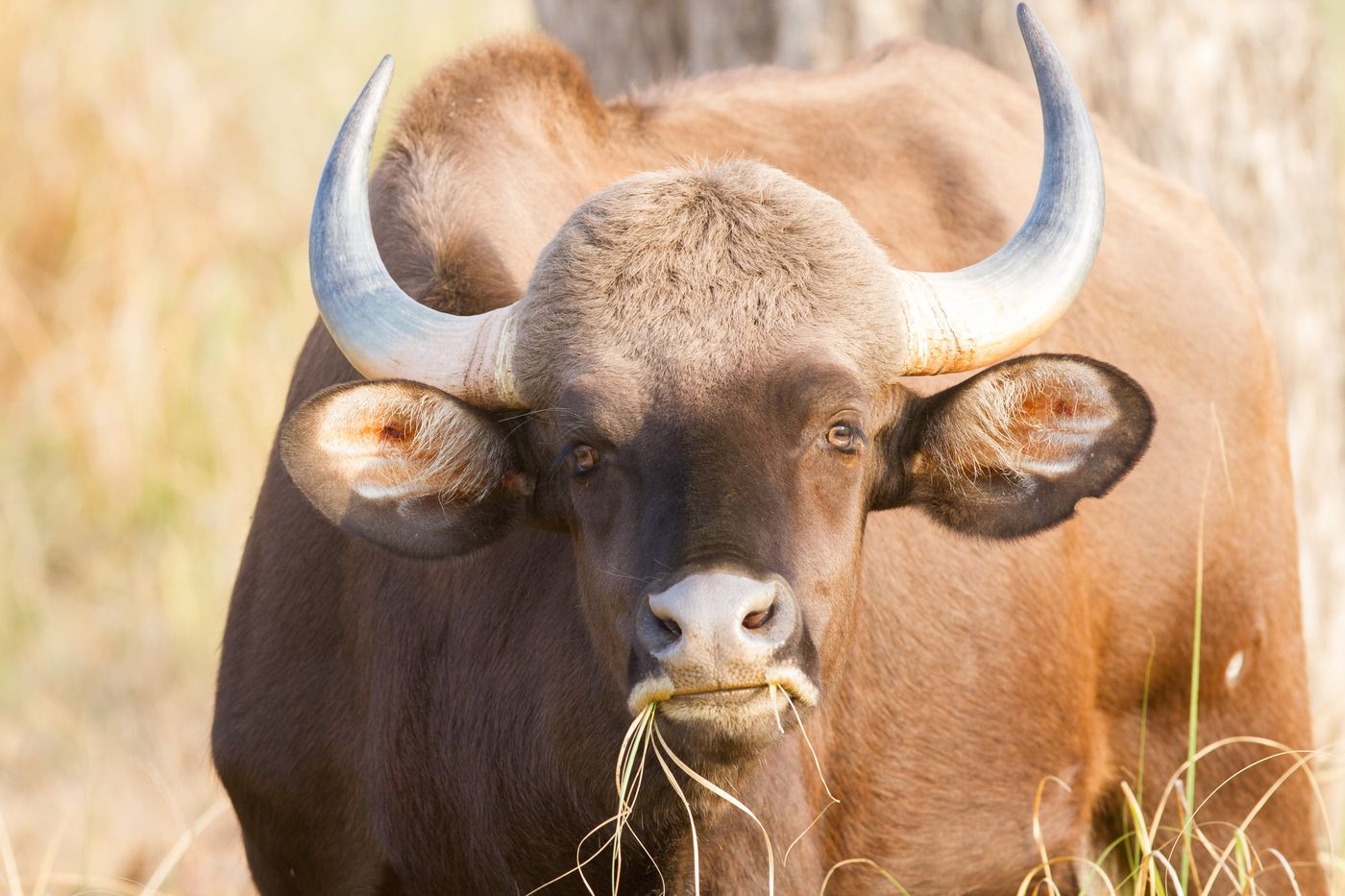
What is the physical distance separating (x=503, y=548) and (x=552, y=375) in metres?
0.73

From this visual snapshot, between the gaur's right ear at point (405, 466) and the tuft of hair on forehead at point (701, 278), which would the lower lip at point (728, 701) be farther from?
the gaur's right ear at point (405, 466)

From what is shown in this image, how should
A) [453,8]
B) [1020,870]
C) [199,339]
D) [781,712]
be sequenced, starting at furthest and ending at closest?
[453,8] < [199,339] < [1020,870] < [781,712]

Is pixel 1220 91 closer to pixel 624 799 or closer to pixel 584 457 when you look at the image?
pixel 584 457

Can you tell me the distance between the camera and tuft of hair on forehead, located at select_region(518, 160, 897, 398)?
3.43 meters

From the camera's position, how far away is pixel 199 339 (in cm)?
948

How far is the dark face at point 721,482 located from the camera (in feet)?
10.1

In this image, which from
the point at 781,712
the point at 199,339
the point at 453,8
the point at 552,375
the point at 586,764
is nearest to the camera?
the point at 781,712

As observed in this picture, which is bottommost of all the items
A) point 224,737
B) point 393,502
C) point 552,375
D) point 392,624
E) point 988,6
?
point 224,737

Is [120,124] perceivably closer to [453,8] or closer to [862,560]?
[453,8]

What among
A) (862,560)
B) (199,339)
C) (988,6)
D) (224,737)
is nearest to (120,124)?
(199,339)

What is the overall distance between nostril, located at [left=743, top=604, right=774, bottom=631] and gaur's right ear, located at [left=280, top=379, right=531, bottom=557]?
0.93 metres

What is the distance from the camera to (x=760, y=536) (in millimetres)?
3123

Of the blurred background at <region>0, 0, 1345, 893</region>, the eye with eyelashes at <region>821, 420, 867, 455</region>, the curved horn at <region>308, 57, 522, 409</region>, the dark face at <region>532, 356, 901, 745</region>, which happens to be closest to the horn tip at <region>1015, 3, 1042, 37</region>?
the dark face at <region>532, 356, 901, 745</region>

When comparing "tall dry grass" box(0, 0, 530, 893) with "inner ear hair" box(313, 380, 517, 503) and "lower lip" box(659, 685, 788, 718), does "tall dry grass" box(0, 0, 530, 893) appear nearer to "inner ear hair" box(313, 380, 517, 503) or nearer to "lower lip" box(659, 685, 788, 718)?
"inner ear hair" box(313, 380, 517, 503)
